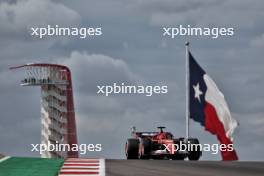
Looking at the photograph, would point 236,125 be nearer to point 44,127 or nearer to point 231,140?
point 231,140

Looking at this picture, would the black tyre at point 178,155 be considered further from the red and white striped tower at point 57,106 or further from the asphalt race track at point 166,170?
the red and white striped tower at point 57,106

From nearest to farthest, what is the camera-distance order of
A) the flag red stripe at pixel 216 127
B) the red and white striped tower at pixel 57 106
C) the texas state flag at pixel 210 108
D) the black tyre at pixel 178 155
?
the flag red stripe at pixel 216 127
the black tyre at pixel 178 155
the texas state flag at pixel 210 108
the red and white striped tower at pixel 57 106

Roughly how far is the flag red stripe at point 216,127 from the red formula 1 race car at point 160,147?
4.53 ft

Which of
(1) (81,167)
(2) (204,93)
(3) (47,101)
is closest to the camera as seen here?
(1) (81,167)

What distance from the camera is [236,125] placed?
34.5 metres

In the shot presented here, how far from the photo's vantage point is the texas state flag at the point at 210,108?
114 ft

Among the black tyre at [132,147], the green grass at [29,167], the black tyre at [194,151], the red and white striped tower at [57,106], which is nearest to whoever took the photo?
the green grass at [29,167]

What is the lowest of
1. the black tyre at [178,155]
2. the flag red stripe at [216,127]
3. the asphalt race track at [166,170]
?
the asphalt race track at [166,170]

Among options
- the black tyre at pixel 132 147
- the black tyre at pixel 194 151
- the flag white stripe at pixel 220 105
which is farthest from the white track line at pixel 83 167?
the flag white stripe at pixel 220 105

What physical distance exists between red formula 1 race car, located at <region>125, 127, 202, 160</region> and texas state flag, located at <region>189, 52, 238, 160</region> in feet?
5.02

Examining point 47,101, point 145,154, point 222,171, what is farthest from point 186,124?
point 47,101

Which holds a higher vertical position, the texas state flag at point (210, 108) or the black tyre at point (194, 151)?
the texas state flag at point (210, 108)

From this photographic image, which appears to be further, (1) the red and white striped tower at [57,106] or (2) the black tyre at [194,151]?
(1) the red and white striped tower at [57,106]

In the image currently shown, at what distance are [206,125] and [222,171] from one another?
13026mm
